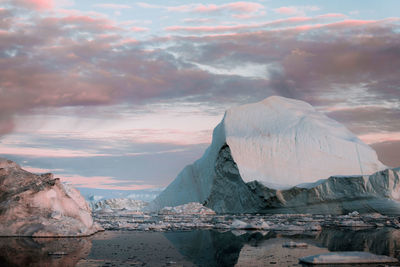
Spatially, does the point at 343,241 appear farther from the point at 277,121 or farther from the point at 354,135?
the point at 354,135

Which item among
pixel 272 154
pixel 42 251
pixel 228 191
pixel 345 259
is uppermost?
pixel 272 154

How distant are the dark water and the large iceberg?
16168 mm

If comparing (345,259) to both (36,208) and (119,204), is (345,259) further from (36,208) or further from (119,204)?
(119,204)

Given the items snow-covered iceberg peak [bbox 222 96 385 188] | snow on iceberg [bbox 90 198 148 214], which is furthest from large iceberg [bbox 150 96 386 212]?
snow on iceberg [bbox 90 198 148 214]

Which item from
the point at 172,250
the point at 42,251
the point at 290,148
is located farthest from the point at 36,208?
the point at 290,148

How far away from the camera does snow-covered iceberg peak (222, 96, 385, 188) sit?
2678 cm

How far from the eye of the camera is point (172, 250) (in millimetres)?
7211

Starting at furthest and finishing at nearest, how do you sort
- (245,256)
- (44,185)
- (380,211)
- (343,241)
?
(380,211) < (44,185) < (343,241) < (245,256)

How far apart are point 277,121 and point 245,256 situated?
23545 mm

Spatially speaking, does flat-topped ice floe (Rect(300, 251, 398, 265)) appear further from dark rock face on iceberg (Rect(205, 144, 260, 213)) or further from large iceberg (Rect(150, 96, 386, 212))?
dark rock face on iceberg (Rect(205, 144, 260, 213))

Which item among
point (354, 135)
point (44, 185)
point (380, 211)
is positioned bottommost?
point (380, 211)

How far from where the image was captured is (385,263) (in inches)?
229

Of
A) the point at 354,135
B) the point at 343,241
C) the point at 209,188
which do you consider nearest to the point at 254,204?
the point at 209,188

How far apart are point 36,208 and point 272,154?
66.6 ft
